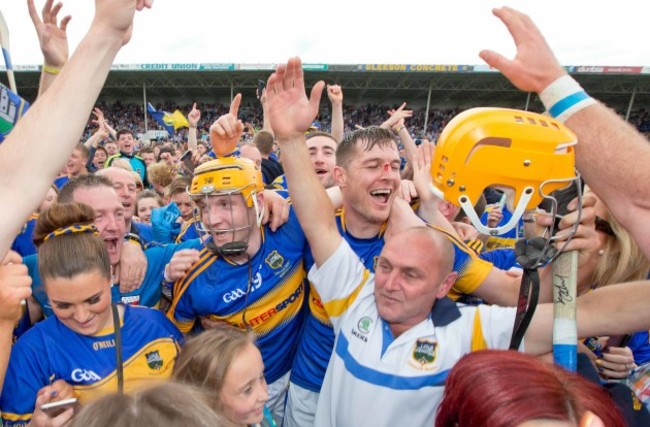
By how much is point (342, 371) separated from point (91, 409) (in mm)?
1265

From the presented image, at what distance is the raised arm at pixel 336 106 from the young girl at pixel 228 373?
115 inches

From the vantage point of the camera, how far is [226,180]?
2.30m

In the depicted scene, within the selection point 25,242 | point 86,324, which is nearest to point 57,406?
point 86,324

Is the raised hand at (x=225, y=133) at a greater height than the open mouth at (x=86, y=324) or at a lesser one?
greater

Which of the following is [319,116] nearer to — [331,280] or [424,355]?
[331,280]

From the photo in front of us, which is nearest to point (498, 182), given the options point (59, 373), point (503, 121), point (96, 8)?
point (503, 121)

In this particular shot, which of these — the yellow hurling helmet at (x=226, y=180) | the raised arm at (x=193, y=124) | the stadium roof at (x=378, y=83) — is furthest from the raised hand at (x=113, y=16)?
the stadium roof at (x=378, y=83)

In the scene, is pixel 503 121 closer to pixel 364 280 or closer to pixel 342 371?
pixel 364 280

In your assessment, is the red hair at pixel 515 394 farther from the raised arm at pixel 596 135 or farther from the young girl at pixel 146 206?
the young girl at pixel 146 206

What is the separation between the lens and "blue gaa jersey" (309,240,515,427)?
5.60 ft

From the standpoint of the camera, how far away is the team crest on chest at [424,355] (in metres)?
1.74

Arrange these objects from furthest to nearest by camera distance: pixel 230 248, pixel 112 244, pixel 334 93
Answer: pixel 334 93, pixel 112 244, pixel 230 248

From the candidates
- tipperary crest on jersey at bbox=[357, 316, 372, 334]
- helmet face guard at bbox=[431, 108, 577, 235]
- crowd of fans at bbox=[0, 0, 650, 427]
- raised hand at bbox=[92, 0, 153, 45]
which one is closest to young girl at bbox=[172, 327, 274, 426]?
crowd of fans at bbox=[0, 0, 650, 427]

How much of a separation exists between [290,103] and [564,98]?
1.26 metres
